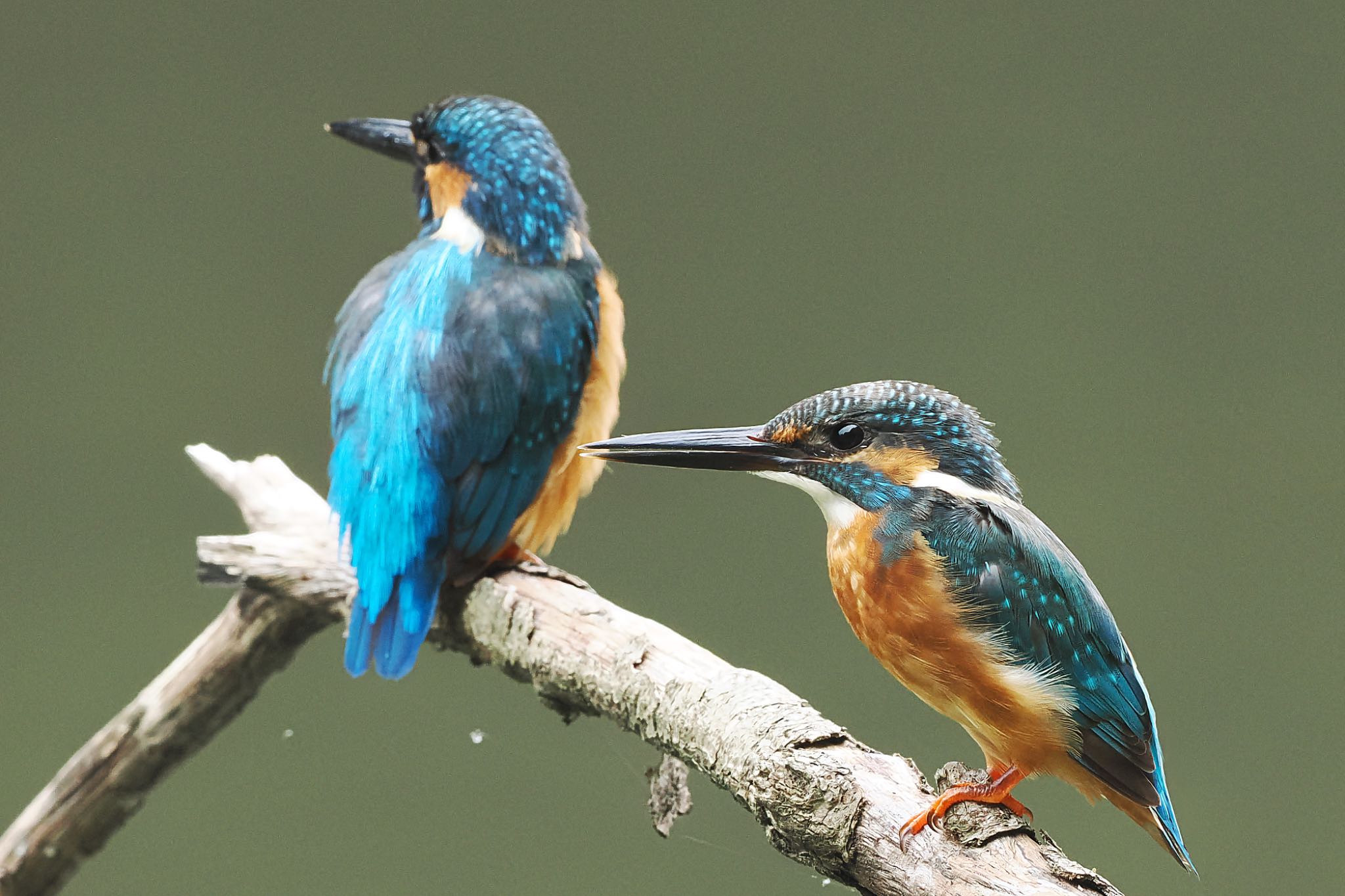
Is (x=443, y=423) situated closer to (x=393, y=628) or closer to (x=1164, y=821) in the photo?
(x=393, y=628)

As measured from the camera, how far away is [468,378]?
67.2 inches

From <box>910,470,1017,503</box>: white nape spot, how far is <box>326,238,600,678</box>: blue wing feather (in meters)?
0.74

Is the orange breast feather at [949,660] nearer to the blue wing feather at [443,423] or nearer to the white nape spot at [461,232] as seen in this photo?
the blue wing feather at [443,423]

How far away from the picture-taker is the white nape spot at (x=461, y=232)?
184cm

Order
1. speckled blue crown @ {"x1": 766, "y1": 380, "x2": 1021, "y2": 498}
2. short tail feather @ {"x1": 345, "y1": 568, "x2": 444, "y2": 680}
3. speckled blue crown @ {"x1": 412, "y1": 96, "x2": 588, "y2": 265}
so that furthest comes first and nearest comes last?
speckled blue crown @ {"x1": 412, "y1": 96, "x2": 588, "y2": 265}, short tail feather @ {"x1": 345, "y1": 568, "x2": 444, "y2": 680}, speckled blue crown @ {"x1": 766, "y1": 380, "x2": 1021, "y2": 498}

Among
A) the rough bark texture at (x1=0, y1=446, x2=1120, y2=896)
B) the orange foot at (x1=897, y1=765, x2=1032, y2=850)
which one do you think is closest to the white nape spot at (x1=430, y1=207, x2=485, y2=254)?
the rough bark texture at (x1=0, y1=446, x2=1120, y2=896)

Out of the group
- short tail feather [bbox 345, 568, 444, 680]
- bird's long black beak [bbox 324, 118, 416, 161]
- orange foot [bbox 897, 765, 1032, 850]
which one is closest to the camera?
orange foot [bbox 897, 765, 1032, 850]

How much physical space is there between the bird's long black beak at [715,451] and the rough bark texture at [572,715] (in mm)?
230

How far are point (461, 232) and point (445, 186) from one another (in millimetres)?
90

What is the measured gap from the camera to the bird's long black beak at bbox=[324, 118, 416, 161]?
1994 mm

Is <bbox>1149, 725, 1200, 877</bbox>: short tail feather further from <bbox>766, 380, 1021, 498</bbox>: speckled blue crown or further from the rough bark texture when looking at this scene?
<bbox>766, 380, 1021, 498</bbox>: speckled blue crown

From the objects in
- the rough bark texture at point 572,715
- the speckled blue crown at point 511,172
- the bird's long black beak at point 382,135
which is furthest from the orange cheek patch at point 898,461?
the bird's long black beak at point 382,135

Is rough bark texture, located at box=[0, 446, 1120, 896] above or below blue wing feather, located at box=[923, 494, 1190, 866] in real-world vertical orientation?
below

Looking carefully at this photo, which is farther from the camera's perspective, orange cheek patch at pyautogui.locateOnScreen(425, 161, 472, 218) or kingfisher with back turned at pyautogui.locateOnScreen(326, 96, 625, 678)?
orange cheek patch at pyautogui.locateOnScreen(425, 161, 472, 218)
